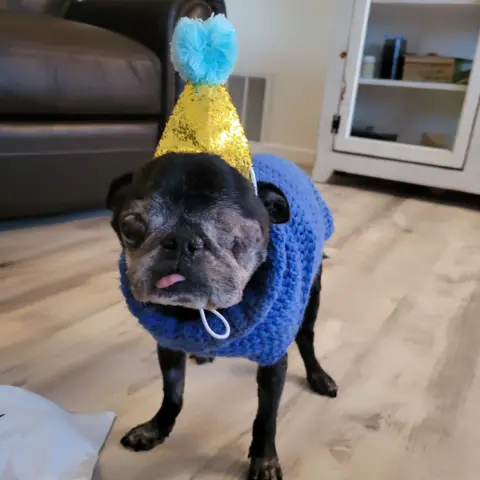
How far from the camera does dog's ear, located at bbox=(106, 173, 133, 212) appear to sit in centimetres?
66

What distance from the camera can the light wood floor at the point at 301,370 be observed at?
81 centimetres

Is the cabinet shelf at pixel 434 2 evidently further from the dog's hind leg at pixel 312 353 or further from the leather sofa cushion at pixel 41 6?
the dog's hind leg at pixel 312 353

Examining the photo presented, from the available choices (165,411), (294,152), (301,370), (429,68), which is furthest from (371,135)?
(165,411)

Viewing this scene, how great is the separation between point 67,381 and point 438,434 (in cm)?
62

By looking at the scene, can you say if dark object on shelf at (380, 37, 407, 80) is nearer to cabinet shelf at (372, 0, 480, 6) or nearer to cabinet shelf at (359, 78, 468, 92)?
cabinet shelf at (359, 78, 468, 92)

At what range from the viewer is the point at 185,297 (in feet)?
1.89

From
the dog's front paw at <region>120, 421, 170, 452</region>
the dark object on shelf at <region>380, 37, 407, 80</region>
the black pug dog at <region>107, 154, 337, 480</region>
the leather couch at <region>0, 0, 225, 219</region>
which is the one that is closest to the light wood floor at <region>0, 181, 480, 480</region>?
the dog's front paw at <region>120, 421, 170, 452</region>

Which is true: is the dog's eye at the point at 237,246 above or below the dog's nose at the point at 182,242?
below

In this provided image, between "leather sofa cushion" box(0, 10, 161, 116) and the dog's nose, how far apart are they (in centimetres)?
104

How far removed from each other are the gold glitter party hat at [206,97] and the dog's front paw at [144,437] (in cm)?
42

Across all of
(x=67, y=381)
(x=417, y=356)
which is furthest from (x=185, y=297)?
(x=417, y=356)

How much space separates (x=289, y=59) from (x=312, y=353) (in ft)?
7.24

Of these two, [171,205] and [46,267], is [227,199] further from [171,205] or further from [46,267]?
[46,267]

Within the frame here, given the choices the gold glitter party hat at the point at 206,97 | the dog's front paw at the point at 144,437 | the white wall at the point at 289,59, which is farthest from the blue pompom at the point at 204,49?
the white wall at the point at 289,59
